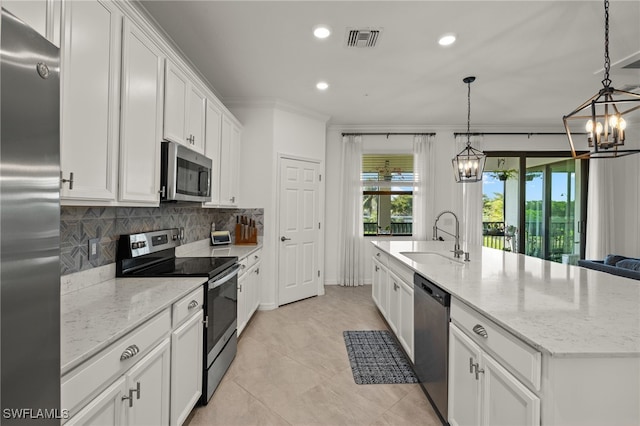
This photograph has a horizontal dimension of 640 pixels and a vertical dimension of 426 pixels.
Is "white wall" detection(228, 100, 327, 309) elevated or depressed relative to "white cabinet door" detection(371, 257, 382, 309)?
elevated

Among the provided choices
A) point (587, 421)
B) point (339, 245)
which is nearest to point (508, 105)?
point (339, 245)

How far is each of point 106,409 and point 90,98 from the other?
50.0 inches

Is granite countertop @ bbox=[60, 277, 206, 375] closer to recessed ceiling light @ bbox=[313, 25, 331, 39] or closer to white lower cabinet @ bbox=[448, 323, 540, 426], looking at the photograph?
white lower cabinet @ bbox=[448, 323, 540, 426]

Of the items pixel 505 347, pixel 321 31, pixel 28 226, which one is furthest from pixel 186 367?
pixel 321 31

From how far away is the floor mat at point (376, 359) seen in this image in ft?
7.88

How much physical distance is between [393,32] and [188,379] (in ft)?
9.61

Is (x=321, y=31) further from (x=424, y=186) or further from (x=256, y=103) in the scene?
(x=424, y=186)

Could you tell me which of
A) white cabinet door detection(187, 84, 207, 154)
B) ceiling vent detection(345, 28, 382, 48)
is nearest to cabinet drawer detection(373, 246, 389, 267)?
ceiling vent detection(345, 28, 382, 48)

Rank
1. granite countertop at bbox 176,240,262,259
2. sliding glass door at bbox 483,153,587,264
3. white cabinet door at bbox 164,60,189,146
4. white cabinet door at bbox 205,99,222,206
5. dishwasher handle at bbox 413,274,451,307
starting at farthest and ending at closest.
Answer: sliding glass door at bbox 483,153,587,264 < granite countertop at bbox 176,240,262,259 < white cabinet door at bbox 205,99,222,206 < white cabinet door at bbox 164,60,189,146 < dishwasher handle at bbox 413,274,451,307

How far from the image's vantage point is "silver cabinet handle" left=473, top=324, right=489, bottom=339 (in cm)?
133

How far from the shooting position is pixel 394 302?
2.92 meters

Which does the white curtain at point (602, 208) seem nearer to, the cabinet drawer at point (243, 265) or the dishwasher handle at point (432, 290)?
the dishwasher handle at point (432, 290)

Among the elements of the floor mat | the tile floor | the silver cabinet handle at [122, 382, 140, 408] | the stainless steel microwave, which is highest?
the stainless steel microwave

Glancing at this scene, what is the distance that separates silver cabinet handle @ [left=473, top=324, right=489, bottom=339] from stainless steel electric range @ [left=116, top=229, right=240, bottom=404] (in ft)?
5.06
